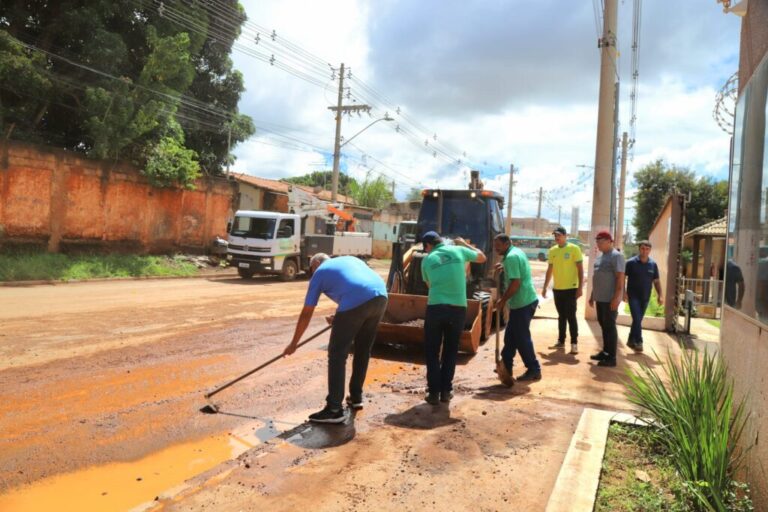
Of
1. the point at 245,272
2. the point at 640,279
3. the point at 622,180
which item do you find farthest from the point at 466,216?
the point at 622,180

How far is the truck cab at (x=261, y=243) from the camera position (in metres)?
17.9

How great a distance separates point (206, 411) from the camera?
4910 mm

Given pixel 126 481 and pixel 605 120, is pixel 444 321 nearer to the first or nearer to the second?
pixel 126 481

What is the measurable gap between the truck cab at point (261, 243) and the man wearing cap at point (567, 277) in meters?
11.7

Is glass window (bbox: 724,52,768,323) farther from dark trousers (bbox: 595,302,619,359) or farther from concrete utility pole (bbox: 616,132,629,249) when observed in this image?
concrete utility pole (bbox: 616,132,629,249)

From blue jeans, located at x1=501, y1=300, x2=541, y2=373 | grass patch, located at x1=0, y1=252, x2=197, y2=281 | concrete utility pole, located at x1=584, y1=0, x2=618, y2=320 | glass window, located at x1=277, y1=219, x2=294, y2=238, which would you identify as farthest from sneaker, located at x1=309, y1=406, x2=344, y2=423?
grass patch, located at x1=0, y1=252, x2=197, y2=281

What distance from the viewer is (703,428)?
127 inches

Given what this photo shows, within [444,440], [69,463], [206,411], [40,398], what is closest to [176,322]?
[40,398]

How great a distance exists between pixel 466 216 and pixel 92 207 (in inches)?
606

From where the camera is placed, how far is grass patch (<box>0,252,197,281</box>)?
15641 millimetres

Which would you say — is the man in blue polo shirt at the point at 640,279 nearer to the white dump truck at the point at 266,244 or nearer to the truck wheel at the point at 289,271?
the white dump truck at the point at 266,244

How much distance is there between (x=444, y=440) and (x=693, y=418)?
70.0 inches

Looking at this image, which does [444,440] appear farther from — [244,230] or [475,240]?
[244,230]

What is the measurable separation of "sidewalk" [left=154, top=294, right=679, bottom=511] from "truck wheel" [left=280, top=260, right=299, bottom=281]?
507 inches
